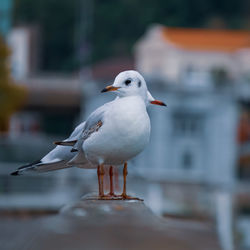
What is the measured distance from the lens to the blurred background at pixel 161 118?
22.7 metres

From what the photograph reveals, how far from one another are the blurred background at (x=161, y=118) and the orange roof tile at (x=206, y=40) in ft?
0.18

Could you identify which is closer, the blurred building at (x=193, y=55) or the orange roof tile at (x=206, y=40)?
the blurred building at (x=193, y=55)

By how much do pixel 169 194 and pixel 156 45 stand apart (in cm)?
1164

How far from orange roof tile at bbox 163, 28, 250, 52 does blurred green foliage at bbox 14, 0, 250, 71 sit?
47.7 feet

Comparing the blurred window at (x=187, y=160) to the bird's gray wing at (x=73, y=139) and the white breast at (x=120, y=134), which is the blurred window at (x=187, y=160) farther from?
the white breast at (x=120, y=134)

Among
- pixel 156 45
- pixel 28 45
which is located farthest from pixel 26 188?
pixel 28 45

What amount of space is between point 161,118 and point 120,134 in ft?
88.3

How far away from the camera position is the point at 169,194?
974 inches

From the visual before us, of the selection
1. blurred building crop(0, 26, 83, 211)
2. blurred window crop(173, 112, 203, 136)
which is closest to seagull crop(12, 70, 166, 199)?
blurred building crop(0, 26, 83, 211)

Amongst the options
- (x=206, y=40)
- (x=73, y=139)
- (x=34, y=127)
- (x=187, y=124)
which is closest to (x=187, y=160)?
(x=187, y=124)

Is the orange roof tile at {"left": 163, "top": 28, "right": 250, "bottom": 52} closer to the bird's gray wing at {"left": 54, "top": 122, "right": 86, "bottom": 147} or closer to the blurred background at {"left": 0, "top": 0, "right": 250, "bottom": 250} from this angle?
the blurred background at {"left": 0, "top": 0, "right": 250, "bottom": 250}

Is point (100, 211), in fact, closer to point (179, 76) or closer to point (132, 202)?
point (132, 202)

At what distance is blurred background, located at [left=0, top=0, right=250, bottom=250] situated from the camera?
2270 centimetres

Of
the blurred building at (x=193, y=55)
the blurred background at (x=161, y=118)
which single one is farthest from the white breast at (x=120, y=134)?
the blurred building at (x=193, y=55)
